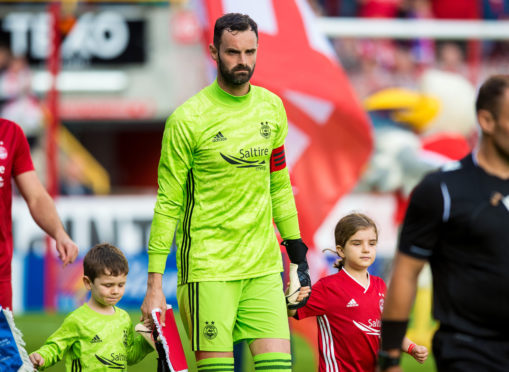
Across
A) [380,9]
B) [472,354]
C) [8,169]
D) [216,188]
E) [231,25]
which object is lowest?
[472,354]

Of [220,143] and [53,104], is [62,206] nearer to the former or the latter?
[53,104]

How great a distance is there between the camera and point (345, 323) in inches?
227

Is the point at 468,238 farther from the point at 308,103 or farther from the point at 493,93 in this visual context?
the point at 308,103

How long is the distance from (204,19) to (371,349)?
12.9 feet

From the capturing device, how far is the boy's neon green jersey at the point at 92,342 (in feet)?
18.7

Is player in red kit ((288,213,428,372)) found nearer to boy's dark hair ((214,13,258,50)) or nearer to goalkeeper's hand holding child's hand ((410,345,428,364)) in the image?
goalkeeper's hand holding child's hand ((410,345,428,364))

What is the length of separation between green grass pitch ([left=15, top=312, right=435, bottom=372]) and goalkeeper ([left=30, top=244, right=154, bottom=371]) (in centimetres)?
119

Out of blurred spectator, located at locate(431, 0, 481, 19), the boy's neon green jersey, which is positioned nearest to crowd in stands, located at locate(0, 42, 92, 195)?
blurred spectator, located at locate(431, 0, 481, 19)

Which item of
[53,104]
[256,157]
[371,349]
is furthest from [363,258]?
[53,104]

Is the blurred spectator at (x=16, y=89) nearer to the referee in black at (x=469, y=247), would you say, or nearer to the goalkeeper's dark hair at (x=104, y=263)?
the goalkeeper's dark hair at (x=104, y=263)

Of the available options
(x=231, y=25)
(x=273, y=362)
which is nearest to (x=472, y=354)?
(x=273, y=362)

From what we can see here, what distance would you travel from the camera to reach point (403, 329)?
4.16m

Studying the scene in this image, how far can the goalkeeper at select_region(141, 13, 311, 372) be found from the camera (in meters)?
5.20

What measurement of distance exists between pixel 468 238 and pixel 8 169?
273cm
